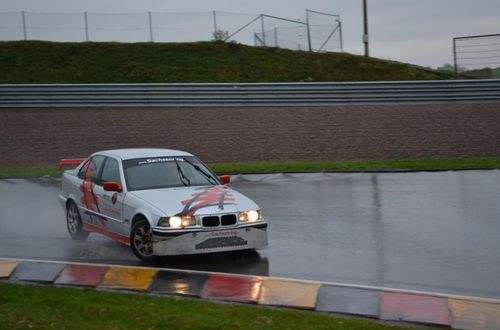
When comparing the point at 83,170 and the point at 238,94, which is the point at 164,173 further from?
the point at 238,94

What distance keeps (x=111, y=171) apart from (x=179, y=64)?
2293 cm

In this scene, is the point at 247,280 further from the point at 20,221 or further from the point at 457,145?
the point at 457,145

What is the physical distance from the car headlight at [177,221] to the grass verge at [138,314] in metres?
1.76

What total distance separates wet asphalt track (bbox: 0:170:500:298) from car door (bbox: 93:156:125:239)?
406 mm

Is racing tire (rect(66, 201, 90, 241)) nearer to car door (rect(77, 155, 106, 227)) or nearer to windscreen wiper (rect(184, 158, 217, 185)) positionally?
car door (rect(77, 155, 106, 227))

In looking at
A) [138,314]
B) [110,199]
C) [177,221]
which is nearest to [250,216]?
[177,221]

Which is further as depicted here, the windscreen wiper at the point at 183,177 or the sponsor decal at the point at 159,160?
the sponsor decal at the point at 159,160

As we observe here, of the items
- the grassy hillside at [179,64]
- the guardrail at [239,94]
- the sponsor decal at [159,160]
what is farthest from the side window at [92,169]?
the grassy hillside at [179,64]

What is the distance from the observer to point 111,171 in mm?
11328

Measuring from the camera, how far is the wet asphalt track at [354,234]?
9344 mm

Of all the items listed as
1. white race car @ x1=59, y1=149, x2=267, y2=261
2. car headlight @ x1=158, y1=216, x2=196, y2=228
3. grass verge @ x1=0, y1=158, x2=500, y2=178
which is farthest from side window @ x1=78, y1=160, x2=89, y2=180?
grass verge @ x1=0, y1=158, x2=500, y2=178

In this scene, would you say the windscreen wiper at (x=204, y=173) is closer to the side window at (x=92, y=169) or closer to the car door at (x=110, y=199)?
the car door at (x=110, y=199)

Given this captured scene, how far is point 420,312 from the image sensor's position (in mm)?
7516

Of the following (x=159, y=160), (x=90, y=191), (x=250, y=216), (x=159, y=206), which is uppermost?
(x=159, y=160)
